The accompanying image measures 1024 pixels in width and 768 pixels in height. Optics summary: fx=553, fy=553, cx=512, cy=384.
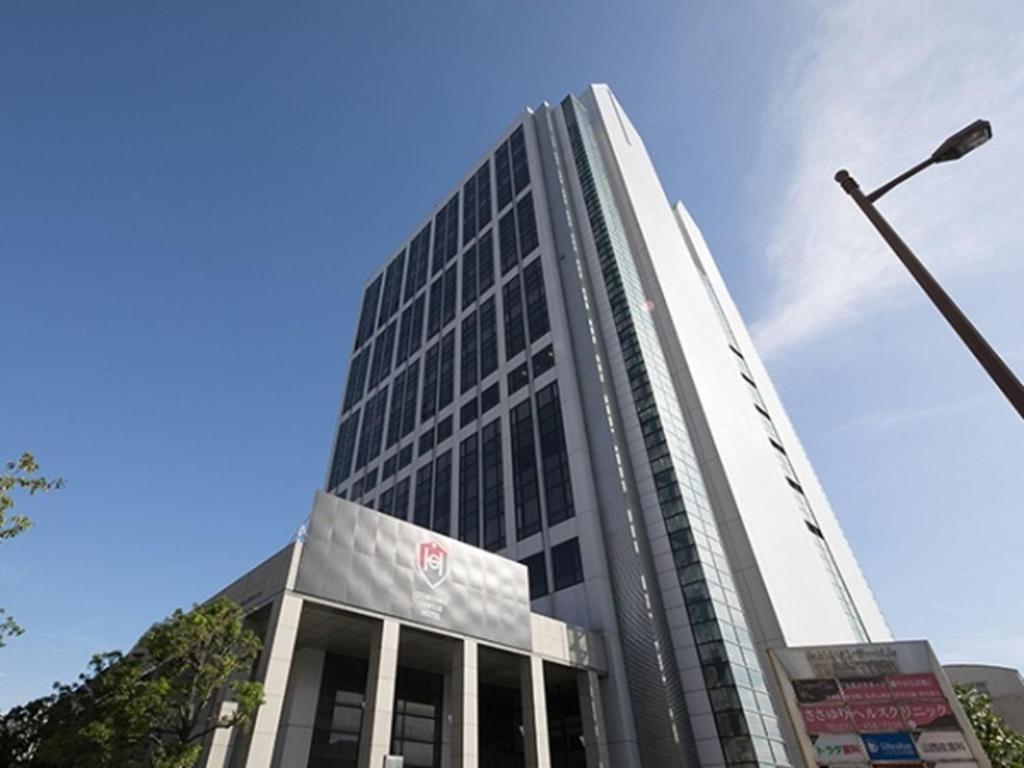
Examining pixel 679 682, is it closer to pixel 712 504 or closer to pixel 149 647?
pixel 712 504

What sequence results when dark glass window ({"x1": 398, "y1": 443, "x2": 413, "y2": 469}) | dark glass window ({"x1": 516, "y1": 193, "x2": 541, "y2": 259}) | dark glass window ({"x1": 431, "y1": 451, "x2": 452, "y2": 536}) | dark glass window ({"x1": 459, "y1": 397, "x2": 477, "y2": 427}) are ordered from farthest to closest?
1. dark glass window ({"x1": 398, "y1": 443, "x2": 413, "y2": 469})
2. dark glass window ({"x1": 516, "y1": 193, "x2": 541, "y2": 259})
3. dark glass window ({"x1": 459, "y1": 397, "x2": 477, "y2": 427})
4. dark glass window ({"x1": 431, "y1": 451, "x2": 452, "y2": 536})

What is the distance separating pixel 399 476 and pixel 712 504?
84.0ft

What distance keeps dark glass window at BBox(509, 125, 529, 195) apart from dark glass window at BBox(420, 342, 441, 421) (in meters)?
17.2

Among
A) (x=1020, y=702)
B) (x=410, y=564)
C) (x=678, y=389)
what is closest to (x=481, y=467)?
(x=678, y=389)

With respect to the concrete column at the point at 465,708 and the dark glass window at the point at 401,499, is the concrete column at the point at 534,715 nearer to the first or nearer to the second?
the concrete column at the point at 465,708

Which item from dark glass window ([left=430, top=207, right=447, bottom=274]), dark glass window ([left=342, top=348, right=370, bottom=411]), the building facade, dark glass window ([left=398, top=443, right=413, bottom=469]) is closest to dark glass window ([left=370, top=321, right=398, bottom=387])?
the building facade

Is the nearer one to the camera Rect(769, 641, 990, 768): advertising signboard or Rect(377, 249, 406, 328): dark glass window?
Rect(769, 641, 990, 768): advertising signboard

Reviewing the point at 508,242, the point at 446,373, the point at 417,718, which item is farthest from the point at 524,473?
the point at 508,242

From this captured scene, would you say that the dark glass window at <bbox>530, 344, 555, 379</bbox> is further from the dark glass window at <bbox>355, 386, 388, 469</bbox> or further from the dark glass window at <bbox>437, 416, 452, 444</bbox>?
the dark glass window at <bbox>355, 386, 388, 469</bbox>

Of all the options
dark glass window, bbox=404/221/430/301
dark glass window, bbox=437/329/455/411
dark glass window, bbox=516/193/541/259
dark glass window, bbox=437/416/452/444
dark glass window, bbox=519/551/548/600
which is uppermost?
dark glass window, bbox=404/221/430/301

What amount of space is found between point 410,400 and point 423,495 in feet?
38.7

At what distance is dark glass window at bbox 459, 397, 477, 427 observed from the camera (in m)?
42.6

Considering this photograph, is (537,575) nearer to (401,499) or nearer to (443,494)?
(443,494)

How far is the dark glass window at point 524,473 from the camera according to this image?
108ft
